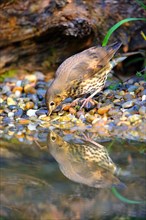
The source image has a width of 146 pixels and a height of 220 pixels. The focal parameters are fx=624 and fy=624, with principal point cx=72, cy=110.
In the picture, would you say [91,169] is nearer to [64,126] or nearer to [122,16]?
[64,126]

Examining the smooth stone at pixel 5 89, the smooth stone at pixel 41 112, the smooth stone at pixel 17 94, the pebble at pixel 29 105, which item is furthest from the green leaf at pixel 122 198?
the smooth stone at pixel 5 89

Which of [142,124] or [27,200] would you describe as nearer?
[27,200]

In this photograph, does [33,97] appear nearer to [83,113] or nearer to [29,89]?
[29,89]

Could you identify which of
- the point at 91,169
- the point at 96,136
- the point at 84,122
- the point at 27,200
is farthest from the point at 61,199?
the point at 84,122

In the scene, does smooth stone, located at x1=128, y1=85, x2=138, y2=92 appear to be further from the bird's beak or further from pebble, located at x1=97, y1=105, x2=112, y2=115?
pebble, located at x1=97, y1=105, x2=112, y2=115

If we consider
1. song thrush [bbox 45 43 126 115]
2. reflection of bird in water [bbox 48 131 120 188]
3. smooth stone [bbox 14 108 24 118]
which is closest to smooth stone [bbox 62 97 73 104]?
song thrush [bbox 45 43 126 115]

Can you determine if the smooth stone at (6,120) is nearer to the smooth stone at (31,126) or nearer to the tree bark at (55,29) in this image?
the smooth stone at (31,126)
